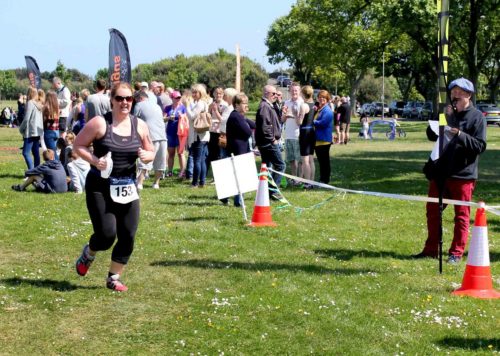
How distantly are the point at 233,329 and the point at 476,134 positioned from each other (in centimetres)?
360

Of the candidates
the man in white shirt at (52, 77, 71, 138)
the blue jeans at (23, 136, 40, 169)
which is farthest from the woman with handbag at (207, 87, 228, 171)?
the man in white shirt at (52, 77, 71, 138)

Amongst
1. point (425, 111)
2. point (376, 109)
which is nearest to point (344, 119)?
point (425, 111)

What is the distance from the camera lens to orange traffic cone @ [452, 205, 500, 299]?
6488 millimetres

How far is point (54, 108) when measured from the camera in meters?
15.1

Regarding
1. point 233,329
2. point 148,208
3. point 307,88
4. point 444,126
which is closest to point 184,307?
point 233,329

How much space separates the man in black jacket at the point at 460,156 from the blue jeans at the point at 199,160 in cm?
652

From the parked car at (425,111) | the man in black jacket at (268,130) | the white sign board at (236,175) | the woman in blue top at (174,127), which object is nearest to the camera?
the white sign board at (236,175)

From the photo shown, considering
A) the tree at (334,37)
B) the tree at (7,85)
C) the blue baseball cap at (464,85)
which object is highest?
the tree at (334,37)

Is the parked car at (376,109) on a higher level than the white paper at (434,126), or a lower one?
lower

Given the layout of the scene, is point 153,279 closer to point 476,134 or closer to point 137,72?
point 476,134

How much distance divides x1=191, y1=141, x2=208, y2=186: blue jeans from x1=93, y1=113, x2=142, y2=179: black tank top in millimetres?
7206

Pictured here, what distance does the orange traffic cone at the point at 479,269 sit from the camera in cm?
649

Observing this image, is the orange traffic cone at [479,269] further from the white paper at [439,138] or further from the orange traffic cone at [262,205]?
the orange traffic cone at [262,205]

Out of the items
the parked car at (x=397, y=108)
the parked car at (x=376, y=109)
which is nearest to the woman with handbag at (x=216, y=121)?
the parked car at (x=397, y=108)
